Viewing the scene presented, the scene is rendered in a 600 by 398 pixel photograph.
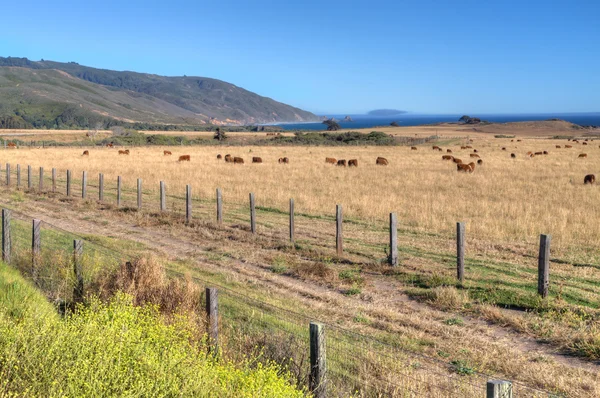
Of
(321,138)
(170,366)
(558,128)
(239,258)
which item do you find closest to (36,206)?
(239,258)

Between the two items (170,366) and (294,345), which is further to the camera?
(294,345)

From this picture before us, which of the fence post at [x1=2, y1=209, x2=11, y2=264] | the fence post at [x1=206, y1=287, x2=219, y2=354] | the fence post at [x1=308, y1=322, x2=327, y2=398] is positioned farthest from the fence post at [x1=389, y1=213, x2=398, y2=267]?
the fence post at [x1=2, y1=209, x2=11, y2=264]

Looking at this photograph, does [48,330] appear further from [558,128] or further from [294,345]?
[558,128]

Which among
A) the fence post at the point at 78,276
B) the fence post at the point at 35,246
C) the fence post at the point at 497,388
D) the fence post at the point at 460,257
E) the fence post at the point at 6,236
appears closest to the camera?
the fence post at the point at 497,388

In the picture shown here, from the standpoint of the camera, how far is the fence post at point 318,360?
20.1 ft

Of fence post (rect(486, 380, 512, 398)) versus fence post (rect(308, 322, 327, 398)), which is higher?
fence post (rect(486, 380, 512, 398))

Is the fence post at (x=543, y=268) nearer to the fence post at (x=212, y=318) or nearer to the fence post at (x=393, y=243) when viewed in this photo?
the fence post at (x=393, y=243)

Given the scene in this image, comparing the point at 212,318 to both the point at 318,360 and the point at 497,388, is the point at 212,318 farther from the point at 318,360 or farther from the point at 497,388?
the point at 497,388

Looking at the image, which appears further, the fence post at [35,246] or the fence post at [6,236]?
the fence post at [6,236]

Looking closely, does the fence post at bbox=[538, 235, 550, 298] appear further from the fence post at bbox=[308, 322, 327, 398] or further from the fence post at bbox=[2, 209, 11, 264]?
the fence post at bbox=[2, 209, 11, 264]

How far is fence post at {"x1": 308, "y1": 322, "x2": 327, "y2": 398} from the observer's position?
6.12 metres

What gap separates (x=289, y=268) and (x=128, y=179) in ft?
79.7

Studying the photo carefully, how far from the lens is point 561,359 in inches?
340

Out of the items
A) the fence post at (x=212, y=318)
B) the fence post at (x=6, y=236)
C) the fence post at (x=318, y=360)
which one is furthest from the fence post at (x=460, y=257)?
the fence post at (x=6, y=236)
